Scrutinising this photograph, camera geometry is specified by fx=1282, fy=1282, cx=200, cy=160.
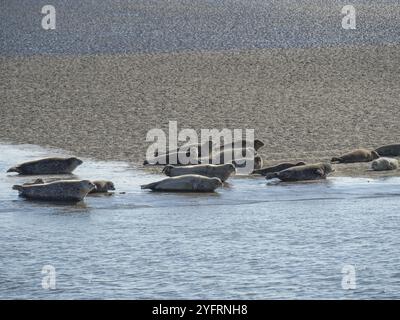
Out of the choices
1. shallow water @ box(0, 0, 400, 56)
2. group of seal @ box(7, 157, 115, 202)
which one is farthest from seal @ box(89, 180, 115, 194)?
shallow water @ box(0, 0, 400, 56)

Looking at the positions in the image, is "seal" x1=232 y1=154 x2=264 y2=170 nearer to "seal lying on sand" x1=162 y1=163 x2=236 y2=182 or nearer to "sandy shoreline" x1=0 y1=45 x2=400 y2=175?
"sandy shoreline" x1=0 y1=45 x2=400 y2=175

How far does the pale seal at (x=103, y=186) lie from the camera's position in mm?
14578

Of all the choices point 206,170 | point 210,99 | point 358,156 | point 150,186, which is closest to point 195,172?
point 206,170

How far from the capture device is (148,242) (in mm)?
12297

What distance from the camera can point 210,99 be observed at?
2225 centimetres

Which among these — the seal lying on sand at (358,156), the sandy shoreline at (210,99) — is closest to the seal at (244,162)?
the sandy shoreline at (210,99)

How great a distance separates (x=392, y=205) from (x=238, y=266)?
121 inches

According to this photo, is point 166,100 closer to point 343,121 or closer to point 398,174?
point 343,121

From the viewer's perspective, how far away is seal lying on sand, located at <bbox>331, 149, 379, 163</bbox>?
644 inches

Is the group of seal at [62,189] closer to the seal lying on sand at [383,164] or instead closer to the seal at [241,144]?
the seal at [241,144]

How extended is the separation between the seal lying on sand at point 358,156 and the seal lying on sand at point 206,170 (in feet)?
6.06

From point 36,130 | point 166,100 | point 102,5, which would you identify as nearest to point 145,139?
point 36,130

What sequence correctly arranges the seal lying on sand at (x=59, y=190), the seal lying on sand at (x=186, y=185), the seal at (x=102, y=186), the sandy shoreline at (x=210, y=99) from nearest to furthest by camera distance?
the seal lying on sand at (x=59, y=190), the seal at (x=102, y=186), the seal lying on sand at (x=186, y=185), the sandy shoreline at (x=210, y=99)

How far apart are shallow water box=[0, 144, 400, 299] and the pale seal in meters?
0.19
